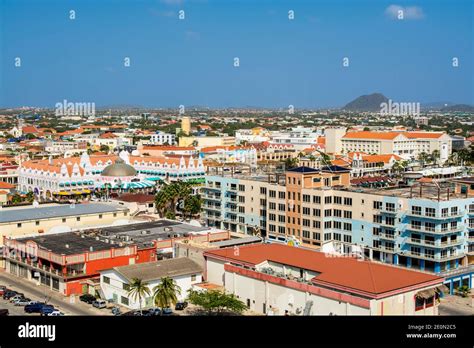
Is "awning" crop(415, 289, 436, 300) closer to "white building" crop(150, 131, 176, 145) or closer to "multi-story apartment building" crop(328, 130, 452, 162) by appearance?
"multi-story apartment building" crop(328, 130, 452, 162)

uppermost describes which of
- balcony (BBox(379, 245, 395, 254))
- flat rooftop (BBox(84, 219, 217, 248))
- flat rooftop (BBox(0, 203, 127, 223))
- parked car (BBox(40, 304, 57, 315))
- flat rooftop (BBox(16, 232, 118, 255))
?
flat rooftop (BBox(0, 203, 127, 223))

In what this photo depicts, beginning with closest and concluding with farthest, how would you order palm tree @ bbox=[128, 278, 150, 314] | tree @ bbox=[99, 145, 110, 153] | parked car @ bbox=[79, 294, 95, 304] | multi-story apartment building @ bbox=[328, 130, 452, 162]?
palm tree @ bbox=[128, 278, 150, 314] < parked car @ bbox=[79, 294, 95, 304] < multi-story apartment building @ bbox=[328, 130, 452, 162] < tree @ bbox=[99, 145, 110, 153]

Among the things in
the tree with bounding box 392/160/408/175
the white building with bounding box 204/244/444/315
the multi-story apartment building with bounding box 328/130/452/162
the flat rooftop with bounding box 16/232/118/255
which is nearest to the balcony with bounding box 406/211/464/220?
the white building with bounding box 204/244/444/315

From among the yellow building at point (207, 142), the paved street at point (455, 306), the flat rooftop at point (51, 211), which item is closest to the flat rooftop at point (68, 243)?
the flat rooftop at point (51, 211)

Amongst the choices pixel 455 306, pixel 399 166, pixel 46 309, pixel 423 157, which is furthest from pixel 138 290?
pixel 423 157

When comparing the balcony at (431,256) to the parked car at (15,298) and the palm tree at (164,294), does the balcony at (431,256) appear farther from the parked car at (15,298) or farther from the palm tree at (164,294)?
the parked car at (15,298)

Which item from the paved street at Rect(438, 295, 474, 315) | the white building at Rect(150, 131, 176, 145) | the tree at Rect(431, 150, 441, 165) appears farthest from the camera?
the white building at Rect(150, 131, 176, 145)
